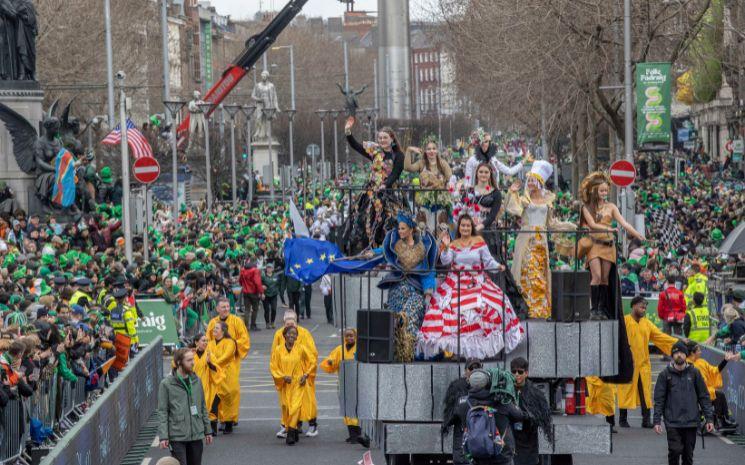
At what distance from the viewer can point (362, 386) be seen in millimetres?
14375

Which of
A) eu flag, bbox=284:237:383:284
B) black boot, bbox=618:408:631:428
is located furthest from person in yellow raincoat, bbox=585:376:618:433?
eu flag, bbox=284:237:383:284

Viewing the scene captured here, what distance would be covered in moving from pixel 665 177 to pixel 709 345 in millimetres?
56243

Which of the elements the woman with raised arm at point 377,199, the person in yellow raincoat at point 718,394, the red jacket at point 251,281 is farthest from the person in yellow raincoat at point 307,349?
the red jacket at point 251,281

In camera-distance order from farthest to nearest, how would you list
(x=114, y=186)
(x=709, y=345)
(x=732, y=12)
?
(x=732, y=12), (x=114, y=186), (x=709, y=345)

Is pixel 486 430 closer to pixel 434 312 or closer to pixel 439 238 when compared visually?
pixel 434 312

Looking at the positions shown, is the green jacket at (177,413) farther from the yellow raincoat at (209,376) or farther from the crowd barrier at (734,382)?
the crowd barrier at (734,382)

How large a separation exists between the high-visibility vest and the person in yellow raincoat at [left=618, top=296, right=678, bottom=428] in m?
3.93

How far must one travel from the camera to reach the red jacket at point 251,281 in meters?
35.5

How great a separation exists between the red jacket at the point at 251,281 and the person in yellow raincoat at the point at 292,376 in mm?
15303

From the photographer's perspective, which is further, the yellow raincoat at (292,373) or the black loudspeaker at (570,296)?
the yellow raincoat at (292,373)

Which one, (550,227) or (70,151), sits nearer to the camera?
(550,227)

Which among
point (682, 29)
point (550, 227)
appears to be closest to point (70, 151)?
point (682, 29)

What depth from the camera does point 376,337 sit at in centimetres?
1434

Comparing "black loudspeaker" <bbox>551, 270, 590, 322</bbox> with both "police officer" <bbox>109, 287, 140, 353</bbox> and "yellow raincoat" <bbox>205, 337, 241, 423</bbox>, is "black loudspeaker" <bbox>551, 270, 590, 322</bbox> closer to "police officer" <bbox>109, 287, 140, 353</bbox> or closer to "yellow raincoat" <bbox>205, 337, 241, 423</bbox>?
"yellow raincoat" <bbox>205, 337, 241, 423</bbox>
